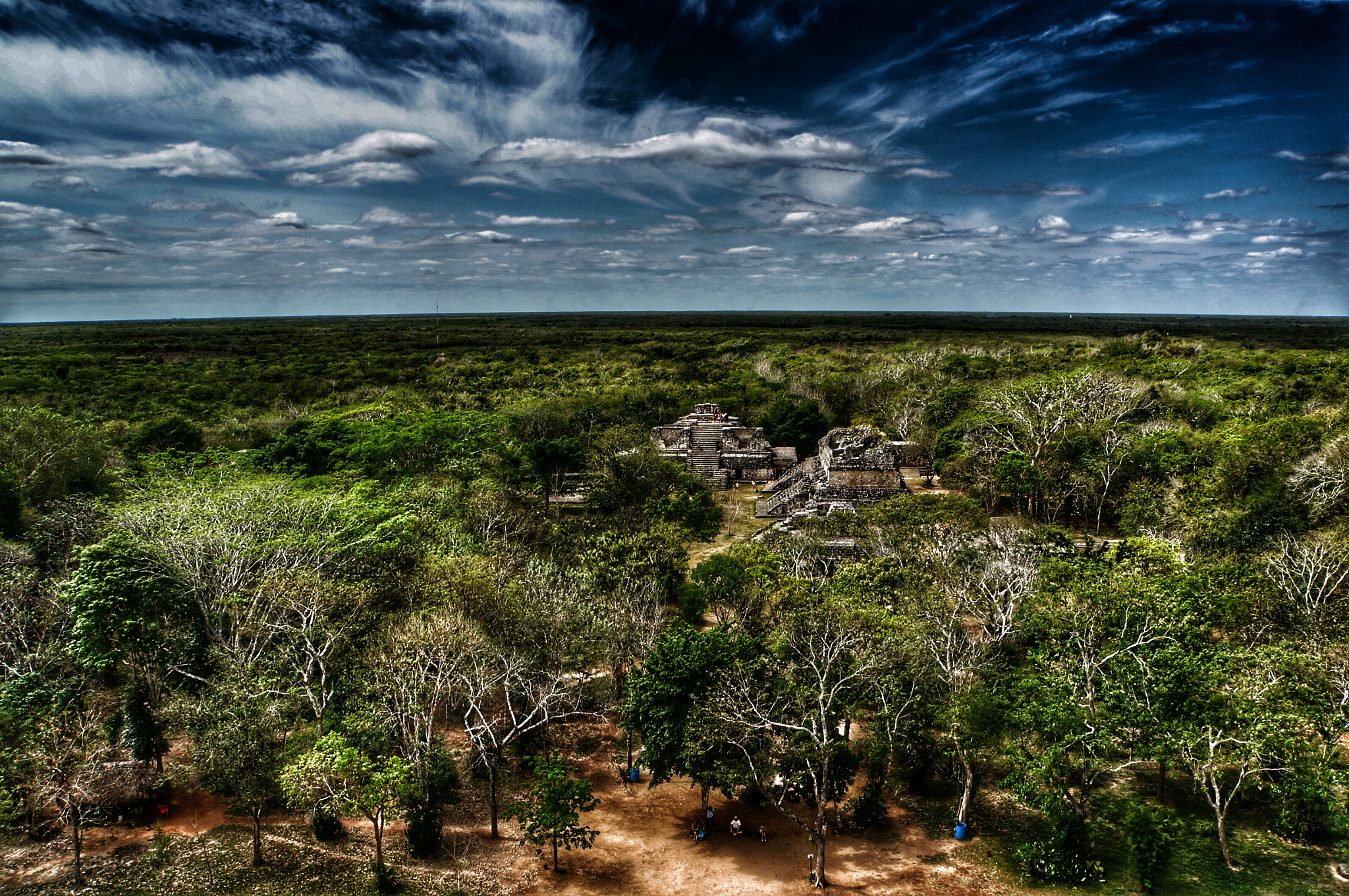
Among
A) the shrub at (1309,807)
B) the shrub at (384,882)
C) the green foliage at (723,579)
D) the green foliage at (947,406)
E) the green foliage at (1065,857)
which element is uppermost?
the green foliage at (947,406)

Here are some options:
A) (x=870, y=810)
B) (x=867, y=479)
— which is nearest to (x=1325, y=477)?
(x=867, y=479)

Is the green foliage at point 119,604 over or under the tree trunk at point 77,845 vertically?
over

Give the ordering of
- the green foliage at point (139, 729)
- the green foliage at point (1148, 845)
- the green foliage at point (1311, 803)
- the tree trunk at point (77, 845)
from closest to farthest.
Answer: the green foliage at point (1311, 803) → the green foliage at point (1148, 845) → the tree trunk at point (77, 845) → the green foliage at point (139, 729)

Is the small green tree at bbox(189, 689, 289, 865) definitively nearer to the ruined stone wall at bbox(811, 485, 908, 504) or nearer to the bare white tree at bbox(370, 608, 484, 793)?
the bare white tree at bbox(370, 608, 484, 793)

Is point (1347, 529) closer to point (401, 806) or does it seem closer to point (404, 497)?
point (401, 806)

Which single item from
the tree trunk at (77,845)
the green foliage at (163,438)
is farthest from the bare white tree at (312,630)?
the green foliage at (163,438)

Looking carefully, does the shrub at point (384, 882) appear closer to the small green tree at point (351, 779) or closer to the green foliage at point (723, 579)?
the small green tree at point (351, 779)

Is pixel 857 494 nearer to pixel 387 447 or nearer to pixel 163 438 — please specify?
pixel 387 447
